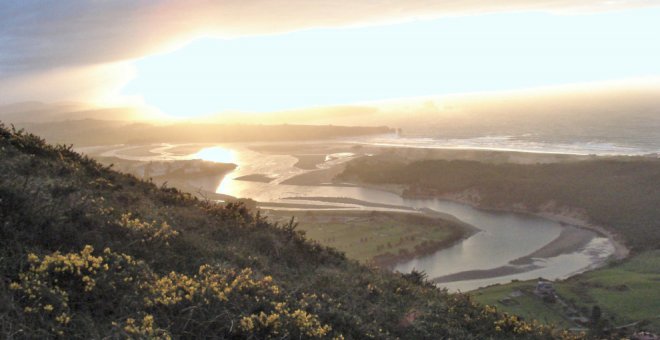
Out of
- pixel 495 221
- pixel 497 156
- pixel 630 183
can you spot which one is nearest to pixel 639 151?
pixel 497 156

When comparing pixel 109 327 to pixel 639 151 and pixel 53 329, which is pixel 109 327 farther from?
pixel 639 151

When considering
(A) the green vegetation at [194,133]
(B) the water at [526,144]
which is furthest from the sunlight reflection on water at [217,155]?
(B) the water at [526,144]

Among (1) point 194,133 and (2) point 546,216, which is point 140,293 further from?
(1) point 194,133

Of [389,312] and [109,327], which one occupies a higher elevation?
[109,327]

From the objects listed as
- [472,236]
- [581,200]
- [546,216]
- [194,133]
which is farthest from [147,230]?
[194,133]

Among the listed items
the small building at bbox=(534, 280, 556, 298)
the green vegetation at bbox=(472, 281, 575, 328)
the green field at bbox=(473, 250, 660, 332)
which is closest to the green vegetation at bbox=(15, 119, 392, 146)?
the green field at bbox=(473, 250, 660, 332)

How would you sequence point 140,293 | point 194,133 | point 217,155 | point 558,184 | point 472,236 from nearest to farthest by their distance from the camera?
point 140,293, point 472,236, point 558,184, point 217,155, point 194,133
